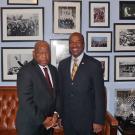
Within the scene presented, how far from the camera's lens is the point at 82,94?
344 cm

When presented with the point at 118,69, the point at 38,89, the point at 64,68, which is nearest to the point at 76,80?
the point at 64,68

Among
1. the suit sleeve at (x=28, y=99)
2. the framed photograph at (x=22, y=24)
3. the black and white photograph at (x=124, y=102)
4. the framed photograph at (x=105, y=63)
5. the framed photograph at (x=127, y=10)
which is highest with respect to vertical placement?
the framed photograph at (x=127, y=10)

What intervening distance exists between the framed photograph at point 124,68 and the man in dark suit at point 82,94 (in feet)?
3.84

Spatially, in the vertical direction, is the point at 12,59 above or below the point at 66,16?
below

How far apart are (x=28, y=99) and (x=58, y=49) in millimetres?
1619

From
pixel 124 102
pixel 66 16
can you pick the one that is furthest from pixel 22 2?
pixel 124 102

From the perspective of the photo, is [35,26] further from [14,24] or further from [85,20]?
[85,20]

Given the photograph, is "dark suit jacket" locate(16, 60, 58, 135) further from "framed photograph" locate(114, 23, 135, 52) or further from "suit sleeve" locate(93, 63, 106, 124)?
"framed photograph" locate(114, 23, 135, 52)

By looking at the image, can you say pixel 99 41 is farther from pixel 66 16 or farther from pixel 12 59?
pixel 12 59

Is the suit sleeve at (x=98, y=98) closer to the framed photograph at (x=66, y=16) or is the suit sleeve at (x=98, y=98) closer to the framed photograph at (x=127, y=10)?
the framed photograph at (x=66, y=16)

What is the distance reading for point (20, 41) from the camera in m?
4.50

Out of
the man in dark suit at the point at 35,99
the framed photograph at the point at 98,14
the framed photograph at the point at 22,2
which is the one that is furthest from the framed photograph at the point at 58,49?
the man in dark suit at the point at 35,99

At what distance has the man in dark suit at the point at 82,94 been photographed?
3436 millimetres

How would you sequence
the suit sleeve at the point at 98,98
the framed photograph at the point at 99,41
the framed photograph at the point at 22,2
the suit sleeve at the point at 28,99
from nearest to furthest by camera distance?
the suit sleeve at the point at 28,99 → the suit sleeve at the point at 98,98 → the framed photograph at the point at 22,2 → the framed photograph at the point at 99,41
